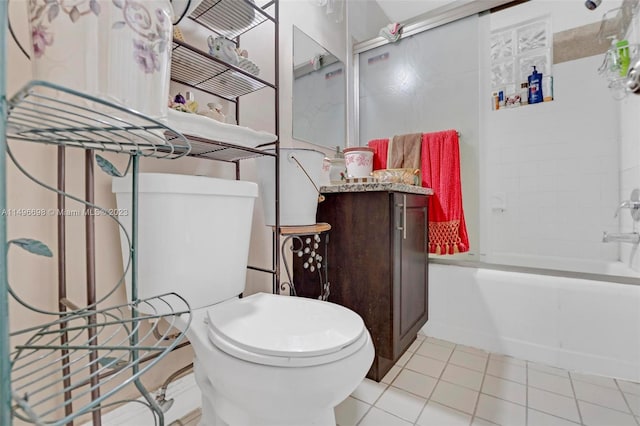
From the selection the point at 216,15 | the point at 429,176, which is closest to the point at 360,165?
the point at 429,176

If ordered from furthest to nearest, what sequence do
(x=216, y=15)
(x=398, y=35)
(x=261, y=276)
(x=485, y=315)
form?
1. (x=398, y=35)
2. (x=485, y=315)
3. (x=261, y=276)
4. (x=216, y=15)

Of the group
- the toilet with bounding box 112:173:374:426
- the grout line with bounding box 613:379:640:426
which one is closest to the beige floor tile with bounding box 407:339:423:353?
the grout line with bounding box 613:379:640:426

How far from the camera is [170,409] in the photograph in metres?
1.07

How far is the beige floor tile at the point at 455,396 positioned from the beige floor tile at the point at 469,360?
0.21 m

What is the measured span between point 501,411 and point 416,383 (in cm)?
32

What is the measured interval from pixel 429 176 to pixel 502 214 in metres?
0.86

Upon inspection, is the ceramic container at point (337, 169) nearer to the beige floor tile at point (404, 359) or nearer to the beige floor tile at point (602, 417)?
the beige floor tile at point (404, 359)

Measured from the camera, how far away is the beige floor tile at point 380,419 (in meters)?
1.07

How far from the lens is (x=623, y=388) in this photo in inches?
49.8

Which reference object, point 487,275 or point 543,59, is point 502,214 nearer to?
point 487,275

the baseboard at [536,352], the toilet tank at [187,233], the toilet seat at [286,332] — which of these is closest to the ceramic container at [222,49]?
the toilet tank at [187,233]

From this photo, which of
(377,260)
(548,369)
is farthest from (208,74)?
(548,369)

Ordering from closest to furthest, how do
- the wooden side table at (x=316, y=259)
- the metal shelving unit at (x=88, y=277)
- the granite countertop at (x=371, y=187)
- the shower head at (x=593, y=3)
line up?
the metal shelving unit at (x=88, y=277) → the granite countertop at (x=371, y=187) → the wooden side table at (x=316, y=259) → the shower head at (x=593, y=3)

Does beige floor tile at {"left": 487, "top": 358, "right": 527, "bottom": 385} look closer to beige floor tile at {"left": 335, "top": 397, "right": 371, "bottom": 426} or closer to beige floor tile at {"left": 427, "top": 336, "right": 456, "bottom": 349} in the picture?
beige floor tile at {"left": 427, "top": 336, "right": 456, "bottom": 349}
